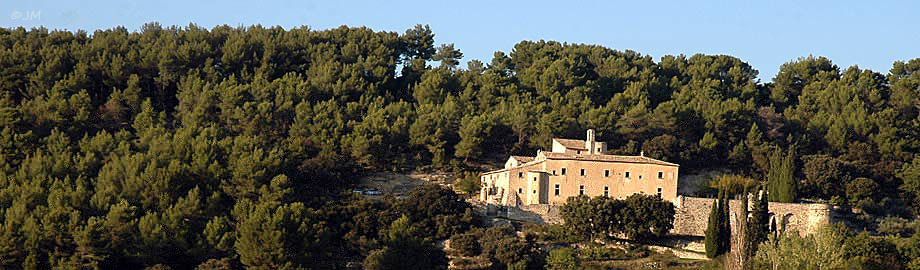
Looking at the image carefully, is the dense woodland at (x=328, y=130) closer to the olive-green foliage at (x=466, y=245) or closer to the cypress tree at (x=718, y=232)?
the olive-green foliage at (x=466, y=245)

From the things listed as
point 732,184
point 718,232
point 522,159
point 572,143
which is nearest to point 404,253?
point 522,159

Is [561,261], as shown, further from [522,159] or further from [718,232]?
[522,159]

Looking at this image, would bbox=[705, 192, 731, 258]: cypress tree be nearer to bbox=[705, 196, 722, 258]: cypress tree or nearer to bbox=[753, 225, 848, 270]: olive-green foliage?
bbox=[705, 196, 722, 258]: cypress tree

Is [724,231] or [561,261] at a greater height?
[724,231]

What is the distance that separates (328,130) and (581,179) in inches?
439

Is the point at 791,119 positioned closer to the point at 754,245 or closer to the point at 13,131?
the point at 754,245

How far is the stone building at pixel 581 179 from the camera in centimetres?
4959

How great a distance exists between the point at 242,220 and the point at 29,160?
9.71 meters

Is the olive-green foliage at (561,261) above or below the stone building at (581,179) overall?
below

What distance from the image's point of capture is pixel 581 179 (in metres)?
49.8

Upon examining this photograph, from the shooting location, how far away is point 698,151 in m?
56.5

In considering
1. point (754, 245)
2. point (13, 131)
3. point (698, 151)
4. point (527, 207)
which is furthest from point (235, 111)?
point (754, 245)

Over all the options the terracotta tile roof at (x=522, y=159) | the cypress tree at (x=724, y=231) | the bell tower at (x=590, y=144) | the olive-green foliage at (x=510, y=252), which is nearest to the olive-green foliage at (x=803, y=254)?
the cypress tree at (x=724, y=231)

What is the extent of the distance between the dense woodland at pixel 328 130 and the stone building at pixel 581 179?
9.83ft
